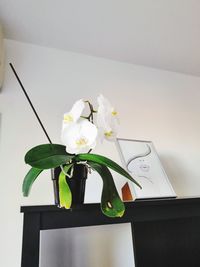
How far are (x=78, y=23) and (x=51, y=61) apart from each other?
0.92ft

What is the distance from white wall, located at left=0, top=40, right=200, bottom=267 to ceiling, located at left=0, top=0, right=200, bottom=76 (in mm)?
85

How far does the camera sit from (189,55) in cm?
143

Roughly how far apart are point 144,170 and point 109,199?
1.40 ft

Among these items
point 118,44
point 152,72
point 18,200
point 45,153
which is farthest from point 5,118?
point 152,72

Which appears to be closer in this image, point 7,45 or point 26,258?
point 26,258

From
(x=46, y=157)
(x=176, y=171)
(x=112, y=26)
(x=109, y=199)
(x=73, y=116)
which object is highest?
(x=112, y=26)

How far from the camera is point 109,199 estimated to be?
0.62 m

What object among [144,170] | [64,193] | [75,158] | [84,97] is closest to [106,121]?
[75,158]

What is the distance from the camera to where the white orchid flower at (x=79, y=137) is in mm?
617

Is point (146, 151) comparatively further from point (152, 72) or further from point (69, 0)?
point (69, 0)

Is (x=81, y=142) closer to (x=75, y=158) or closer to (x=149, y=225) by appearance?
(x=75, y=158)

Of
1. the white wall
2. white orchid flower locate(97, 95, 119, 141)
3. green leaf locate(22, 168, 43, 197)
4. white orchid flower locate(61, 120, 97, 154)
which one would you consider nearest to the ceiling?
the white wall

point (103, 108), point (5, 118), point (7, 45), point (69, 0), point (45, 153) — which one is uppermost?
point (7, 45)

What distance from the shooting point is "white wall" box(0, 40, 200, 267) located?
99 centimetres
